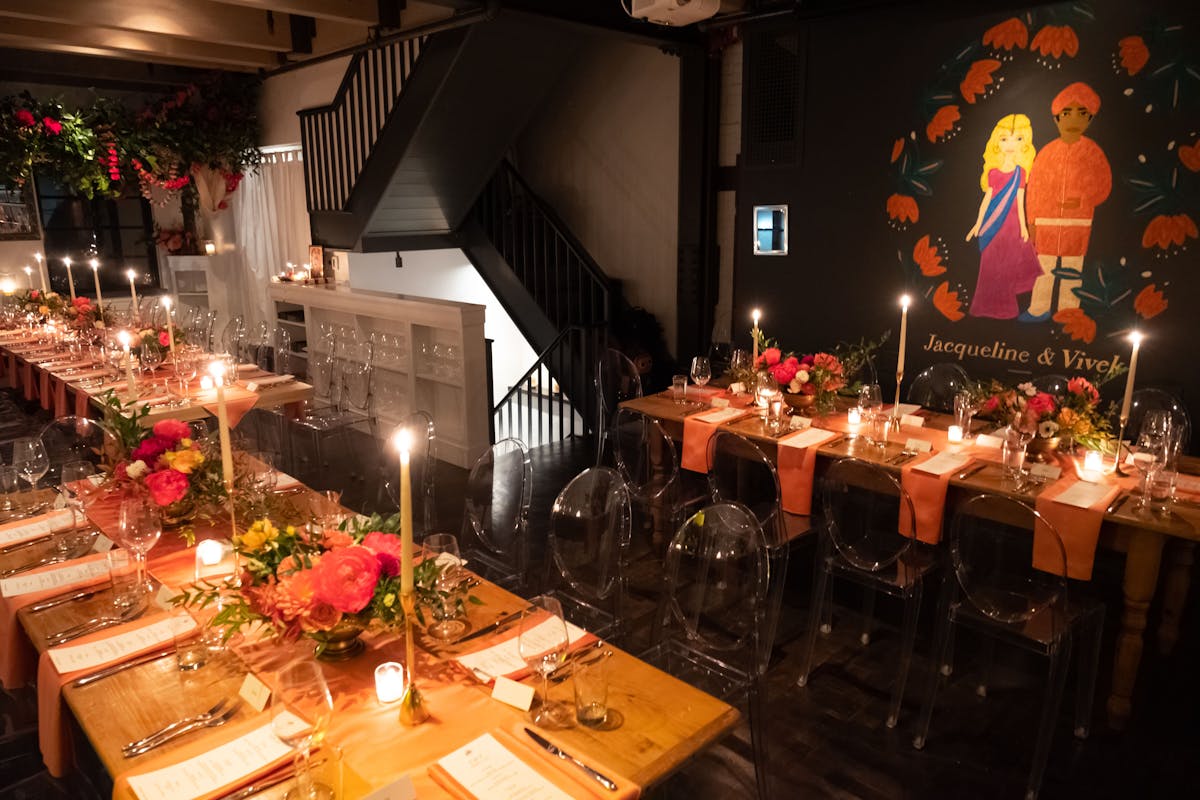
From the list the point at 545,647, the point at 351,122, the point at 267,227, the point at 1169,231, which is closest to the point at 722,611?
the point at 545,647

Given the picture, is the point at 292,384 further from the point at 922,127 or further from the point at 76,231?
the point at 76,231

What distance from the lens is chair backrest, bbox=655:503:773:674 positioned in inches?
97.7

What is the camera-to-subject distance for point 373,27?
19.4 feet

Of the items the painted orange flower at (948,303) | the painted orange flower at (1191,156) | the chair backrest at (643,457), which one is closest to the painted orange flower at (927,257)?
the painted orange flower at (948,303)

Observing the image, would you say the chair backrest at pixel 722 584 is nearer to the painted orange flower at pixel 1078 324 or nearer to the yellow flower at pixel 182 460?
the yellow flower at pixel 182 460

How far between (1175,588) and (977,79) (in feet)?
10.6

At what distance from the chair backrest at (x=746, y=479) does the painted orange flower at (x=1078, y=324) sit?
101 inches

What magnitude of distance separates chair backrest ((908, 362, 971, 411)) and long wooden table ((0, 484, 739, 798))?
3.32 m

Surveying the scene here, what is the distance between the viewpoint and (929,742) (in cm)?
283

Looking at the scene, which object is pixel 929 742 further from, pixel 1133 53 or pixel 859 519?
pixel 1133 53

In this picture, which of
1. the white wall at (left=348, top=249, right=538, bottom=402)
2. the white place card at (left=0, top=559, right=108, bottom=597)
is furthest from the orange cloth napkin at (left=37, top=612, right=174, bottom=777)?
the white wall at (left=348, top=249, right=538, bottom=402)

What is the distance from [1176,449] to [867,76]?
10.7ft

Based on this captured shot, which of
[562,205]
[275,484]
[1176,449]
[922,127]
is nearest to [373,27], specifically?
[562,205]

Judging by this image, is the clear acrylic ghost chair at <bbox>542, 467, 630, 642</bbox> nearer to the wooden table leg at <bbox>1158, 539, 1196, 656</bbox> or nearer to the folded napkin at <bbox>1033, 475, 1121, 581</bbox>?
the folded napkin at <bbox>1033, 475, 1121, 581</bbox>
